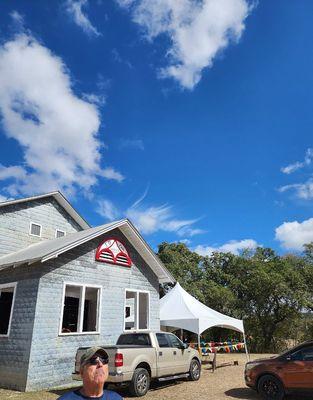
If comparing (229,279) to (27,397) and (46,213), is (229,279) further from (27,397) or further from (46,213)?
(27,397)

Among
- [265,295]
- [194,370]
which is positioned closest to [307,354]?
[194,370]

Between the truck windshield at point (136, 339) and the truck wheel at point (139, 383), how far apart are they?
110 centimetres

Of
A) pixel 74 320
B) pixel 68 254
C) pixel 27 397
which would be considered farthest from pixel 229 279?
pixel 27 397

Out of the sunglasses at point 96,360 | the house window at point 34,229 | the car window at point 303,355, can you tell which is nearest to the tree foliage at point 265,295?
the house window at point 34,229

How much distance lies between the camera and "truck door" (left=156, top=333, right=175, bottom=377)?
475 inches

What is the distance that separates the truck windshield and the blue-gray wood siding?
210cm

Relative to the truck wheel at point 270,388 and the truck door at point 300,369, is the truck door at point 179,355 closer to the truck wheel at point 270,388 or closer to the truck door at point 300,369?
the truck wheel at point 270,388

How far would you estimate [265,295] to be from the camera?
114 feet

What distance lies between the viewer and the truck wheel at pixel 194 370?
539 inches

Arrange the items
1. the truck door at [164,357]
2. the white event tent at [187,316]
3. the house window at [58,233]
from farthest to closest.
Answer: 1. the house window at [58,233]
2. the white event tent at [187,316]
3. the truck door at [164,357]

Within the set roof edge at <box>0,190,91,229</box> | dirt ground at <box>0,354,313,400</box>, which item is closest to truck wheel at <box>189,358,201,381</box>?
dirt ground at <box>0,354,313,400</box>

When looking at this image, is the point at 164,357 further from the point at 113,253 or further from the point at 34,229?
the point at 34,229

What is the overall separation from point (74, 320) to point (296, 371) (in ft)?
43.6

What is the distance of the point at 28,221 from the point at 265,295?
24592 millimetres
